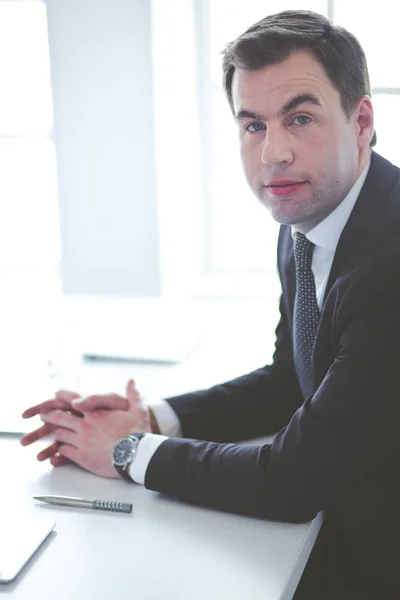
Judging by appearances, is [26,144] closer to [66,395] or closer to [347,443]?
[66,395]

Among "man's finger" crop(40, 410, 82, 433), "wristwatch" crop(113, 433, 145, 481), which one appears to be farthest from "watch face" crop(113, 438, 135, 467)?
"man's finger" crop(40, 410, 82, 433)

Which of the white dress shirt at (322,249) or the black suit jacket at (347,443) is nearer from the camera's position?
the black suit jacket at (347,443)

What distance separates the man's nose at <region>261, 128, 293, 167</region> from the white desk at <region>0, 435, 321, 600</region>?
55 centimetres

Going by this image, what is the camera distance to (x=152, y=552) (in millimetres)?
1017

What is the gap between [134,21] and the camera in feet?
8.73

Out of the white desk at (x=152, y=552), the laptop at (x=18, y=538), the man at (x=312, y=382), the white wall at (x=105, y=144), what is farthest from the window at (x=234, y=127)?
the laptop at (x=18, y=538)

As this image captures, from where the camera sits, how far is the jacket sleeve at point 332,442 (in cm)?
112

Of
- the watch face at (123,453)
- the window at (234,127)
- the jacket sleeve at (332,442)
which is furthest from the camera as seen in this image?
the window at (234,127)

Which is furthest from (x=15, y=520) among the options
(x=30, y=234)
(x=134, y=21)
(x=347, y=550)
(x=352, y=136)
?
(x=30, y=234)

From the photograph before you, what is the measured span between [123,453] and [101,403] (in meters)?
0.20

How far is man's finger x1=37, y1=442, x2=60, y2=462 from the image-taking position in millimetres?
1295

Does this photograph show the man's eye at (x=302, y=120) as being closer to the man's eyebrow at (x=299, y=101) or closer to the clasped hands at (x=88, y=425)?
the man's eyebrow at (x=299, y=101)

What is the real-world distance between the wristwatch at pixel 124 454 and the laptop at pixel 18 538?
146 mm

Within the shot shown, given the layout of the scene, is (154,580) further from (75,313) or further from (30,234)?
(30,234)
